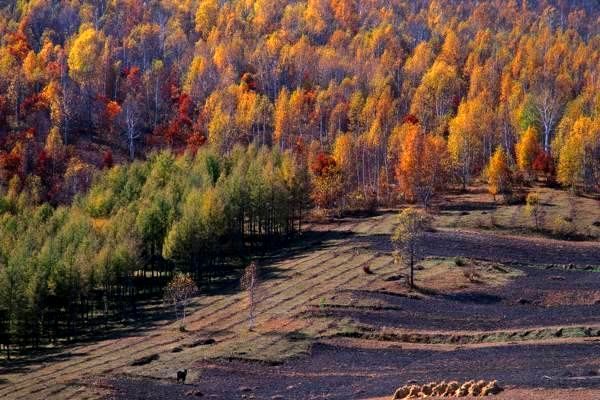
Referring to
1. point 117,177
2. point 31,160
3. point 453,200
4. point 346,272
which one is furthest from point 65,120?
point 346,272

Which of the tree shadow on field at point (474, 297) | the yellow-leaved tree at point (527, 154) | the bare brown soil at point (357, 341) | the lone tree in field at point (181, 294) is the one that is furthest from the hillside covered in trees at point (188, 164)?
the tree shadow on field at point (474, 297)

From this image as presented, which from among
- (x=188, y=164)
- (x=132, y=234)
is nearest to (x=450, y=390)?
(x=132, y=234)

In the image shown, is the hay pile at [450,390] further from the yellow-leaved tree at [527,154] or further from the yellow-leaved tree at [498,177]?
the yellow-leaved tree at [527,154]

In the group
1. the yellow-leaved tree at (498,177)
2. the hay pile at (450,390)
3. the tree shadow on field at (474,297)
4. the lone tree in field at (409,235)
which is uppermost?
the yellow-leaved tree at (498,177)

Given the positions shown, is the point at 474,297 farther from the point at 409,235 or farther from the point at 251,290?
the point at 251,290

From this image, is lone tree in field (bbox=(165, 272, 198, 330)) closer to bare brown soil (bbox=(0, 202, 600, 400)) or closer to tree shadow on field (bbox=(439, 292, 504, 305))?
bare brown soil (bbox=(0, 202, 600, 400))

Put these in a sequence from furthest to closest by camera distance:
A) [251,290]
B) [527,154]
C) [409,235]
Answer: [527,154], [409,235], [251,290]
